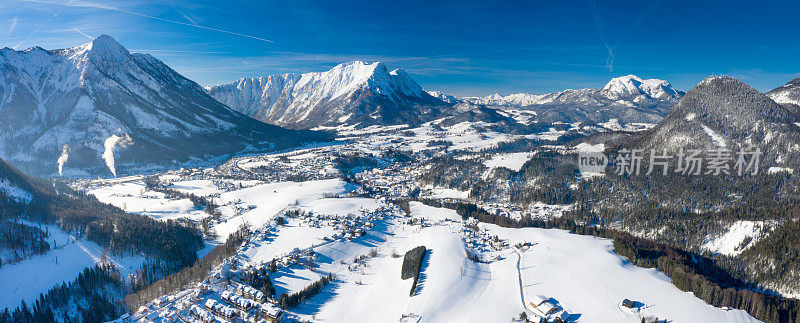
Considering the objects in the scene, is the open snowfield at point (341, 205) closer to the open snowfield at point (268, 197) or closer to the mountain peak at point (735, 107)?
the open snowfield at point (268, 197)

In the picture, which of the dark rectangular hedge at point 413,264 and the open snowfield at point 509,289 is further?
the dark rectangular hedge at point 413,264

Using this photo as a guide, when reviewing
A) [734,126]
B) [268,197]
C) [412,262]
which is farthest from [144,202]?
[734,126]

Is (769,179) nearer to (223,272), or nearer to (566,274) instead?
(566,274)

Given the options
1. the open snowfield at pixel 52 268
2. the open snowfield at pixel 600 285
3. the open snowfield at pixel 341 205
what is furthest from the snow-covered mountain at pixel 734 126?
the open snowfield at pixel 52 268

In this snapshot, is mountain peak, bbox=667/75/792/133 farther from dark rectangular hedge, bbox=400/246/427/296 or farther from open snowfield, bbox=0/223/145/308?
open snowfield, bbox=0/223/145/308

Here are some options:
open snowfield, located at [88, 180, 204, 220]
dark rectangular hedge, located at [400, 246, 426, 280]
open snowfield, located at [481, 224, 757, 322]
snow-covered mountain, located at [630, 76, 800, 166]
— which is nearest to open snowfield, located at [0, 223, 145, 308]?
open snowfield, located at [88, 180, 204, 220]

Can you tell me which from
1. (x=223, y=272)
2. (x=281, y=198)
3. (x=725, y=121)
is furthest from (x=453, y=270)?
(x=725, y=121)
